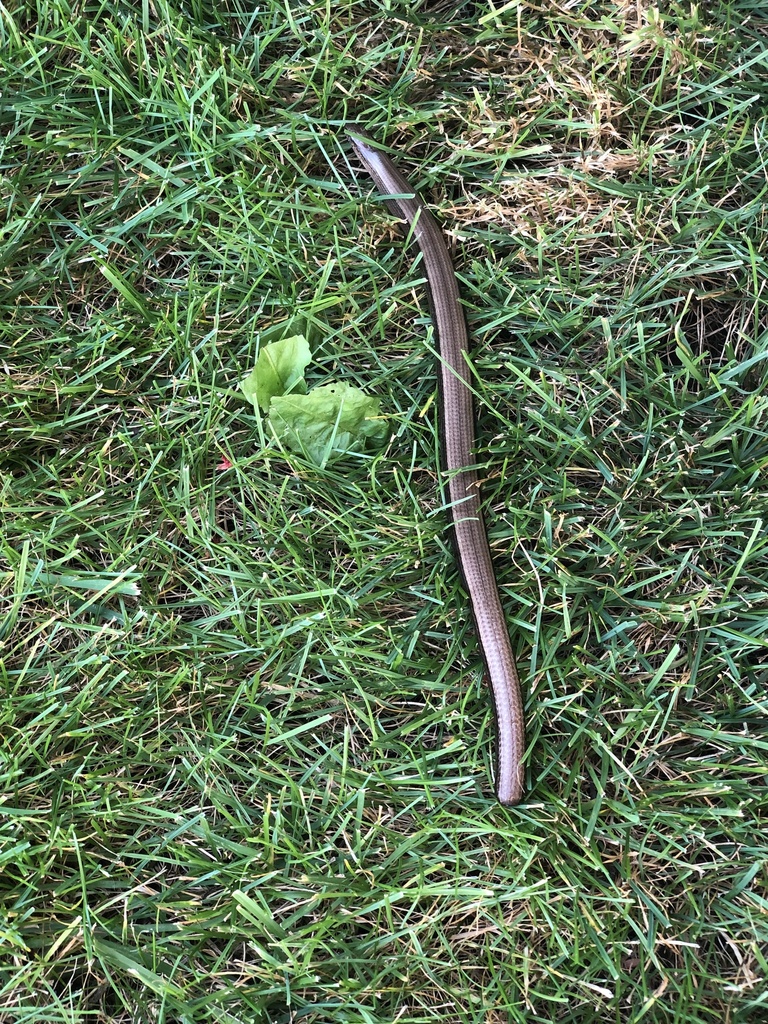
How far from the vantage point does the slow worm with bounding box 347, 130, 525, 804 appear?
Result: 1.93m

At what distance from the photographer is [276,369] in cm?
212

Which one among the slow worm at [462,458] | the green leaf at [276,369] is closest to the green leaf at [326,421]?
the green leaf at [276,369]

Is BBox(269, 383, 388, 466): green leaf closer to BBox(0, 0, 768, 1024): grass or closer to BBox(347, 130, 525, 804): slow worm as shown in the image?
BBox(0, 0, 768, 1024): grass

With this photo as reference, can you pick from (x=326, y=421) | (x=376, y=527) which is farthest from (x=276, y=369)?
(x=376, y=527)

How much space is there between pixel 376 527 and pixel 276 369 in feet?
1.66

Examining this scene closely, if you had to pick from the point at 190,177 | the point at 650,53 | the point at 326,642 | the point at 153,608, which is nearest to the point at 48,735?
the point at 153,608

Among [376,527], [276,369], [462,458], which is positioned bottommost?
[376,527]

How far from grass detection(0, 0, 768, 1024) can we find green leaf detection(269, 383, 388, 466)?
8 cm

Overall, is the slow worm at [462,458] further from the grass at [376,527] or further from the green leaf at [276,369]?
the green leaf at [276,369]

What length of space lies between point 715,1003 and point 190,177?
2533 mm

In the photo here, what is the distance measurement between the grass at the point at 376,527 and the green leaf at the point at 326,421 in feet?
0.27

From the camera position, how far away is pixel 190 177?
225cm

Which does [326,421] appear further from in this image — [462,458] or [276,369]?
[462,458]

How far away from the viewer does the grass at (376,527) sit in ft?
6.26
